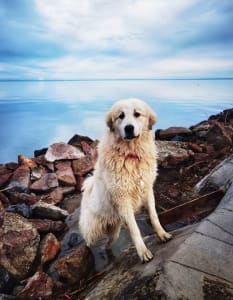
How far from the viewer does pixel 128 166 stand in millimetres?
2848

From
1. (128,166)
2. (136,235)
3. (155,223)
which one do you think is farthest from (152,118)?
(136,235)

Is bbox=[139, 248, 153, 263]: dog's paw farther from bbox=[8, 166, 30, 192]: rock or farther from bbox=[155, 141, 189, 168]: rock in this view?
bbox=[8, 166, 30, 192]: rock

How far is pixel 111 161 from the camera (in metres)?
2.86

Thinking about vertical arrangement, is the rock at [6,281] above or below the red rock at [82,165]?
below

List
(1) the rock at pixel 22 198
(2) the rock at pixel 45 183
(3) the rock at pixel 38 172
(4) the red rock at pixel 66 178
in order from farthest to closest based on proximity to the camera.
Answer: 1. (3) the rock at pixel 38 172
2. (4) the red rock at pixel 66 178
3. (2) the rock at pixel 45 183
4. (1) the rock at pixel 22 198

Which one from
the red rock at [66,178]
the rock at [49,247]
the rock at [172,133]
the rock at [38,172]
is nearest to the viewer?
the rock at [49,247]

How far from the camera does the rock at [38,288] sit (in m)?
2.93

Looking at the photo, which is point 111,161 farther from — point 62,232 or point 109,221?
point 62,232

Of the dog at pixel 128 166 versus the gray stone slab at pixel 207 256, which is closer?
the gray stone slab at pixel 207 256

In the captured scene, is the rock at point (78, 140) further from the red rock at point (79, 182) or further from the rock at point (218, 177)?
the rock at point (218, 177)

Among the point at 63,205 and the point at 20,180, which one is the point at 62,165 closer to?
the point at 20,180

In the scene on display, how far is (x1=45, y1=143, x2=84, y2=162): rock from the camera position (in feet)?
19.6

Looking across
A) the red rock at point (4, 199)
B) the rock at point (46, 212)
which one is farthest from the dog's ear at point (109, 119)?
the red rock at point (4, 199)

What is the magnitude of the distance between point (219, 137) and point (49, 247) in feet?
13.4
